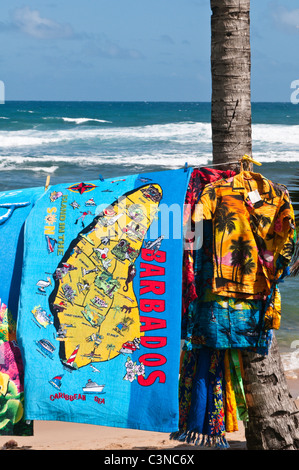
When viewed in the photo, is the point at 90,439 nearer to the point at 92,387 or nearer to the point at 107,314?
the point at 92,387

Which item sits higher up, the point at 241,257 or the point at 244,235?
the point at 244,235

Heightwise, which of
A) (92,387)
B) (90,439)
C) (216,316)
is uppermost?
(216,316)

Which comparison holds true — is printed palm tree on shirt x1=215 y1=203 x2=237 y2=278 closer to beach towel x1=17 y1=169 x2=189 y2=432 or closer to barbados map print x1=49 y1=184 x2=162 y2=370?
beach towel x1=17 y1=169 x2=189 y2=432

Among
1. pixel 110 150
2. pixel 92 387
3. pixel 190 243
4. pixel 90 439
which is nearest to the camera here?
pixel 92 387

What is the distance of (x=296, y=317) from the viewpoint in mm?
7598

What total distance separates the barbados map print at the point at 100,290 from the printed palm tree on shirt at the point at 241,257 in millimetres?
451

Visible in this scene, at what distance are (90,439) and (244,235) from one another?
275 centimetres

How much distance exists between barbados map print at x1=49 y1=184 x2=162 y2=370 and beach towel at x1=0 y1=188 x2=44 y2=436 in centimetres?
21

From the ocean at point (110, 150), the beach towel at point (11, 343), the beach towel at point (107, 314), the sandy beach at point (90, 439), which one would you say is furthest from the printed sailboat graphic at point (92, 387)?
the ocean at point (110, 150)

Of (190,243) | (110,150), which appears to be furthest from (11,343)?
(110,150)

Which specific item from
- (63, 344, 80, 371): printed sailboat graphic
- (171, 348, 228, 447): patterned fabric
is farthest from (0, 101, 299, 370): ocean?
(63, 344, 80, 371): printed sailboat graphic

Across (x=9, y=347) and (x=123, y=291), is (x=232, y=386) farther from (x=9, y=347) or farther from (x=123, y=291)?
(x=9, y=347)

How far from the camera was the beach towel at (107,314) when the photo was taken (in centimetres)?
265

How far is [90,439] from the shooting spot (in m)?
4.71
